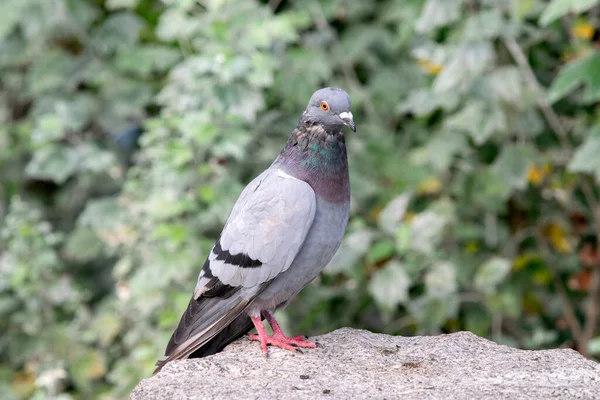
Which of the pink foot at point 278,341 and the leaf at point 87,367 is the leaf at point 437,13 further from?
the leaf at point 87,367

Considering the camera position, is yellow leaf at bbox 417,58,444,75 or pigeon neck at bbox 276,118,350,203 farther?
yellow leaf at bbox 417,58,444,75

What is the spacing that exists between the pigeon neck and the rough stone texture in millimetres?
610

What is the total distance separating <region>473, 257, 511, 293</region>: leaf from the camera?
561cm

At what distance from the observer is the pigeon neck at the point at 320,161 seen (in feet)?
12.9

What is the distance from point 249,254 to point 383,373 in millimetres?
752

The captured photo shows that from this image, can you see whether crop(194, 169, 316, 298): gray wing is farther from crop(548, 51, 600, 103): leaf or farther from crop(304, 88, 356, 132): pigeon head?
crop(548, 51, 600, 103): leaf

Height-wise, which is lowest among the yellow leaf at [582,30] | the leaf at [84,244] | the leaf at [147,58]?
the yellow leaf at [582,30]

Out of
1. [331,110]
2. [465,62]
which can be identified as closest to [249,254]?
[331,110]

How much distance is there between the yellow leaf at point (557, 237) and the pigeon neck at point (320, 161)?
285cm

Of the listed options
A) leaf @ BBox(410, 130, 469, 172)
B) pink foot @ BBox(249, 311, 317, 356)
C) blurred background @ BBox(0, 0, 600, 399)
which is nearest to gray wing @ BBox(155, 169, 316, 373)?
pink foot @ BBox(249, 311, 317, 356)

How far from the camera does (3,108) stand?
7312mm

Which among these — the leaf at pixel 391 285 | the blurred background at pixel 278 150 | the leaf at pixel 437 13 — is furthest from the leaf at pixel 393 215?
the leaf at pixel 437 13

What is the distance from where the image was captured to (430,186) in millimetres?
6164

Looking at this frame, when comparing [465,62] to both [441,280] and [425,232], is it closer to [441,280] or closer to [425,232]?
[425,232]
